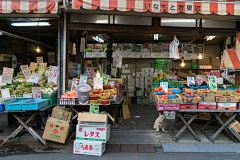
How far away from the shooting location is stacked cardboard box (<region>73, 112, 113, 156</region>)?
4.98 m

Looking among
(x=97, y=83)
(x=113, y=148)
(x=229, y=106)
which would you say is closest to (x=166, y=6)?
(x=97, y=83)

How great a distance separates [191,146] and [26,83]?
6008 millimetres

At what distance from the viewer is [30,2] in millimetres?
5918

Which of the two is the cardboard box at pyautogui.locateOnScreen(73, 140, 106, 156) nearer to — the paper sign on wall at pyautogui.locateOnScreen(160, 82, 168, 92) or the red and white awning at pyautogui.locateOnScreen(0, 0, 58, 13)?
the paper sign on wall at pyautogui.locateOnScreen(160, 82, 168, 92)

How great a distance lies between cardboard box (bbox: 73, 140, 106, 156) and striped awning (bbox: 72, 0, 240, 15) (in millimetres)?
3990

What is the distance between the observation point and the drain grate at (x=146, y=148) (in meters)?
5.30

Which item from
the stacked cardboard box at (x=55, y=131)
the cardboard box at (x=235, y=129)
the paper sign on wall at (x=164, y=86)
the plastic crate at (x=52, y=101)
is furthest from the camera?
the paper sign on wall at (x=164, y=86)

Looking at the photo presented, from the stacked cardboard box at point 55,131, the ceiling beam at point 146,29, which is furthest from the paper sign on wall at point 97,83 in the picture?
the stacked cardboard box at point 55,131

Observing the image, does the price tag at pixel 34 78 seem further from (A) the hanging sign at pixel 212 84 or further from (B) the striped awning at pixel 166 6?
(A) the hanging sign at pixel 212 84

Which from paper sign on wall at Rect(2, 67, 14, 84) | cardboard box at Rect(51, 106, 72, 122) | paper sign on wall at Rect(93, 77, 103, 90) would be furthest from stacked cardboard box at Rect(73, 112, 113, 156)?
paper sign on wall at Rect(2, 67, 14, 84)

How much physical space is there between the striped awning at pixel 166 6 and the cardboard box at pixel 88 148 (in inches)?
157

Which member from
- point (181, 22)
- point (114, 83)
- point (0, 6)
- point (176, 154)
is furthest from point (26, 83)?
point (181, 22)

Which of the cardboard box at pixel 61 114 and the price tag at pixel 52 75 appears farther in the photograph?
the price tag at pixel 52 75

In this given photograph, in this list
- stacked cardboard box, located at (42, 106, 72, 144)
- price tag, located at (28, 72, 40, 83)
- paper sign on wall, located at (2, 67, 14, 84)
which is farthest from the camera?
paper sign on wall, located at (2, 67, 14, 84)
